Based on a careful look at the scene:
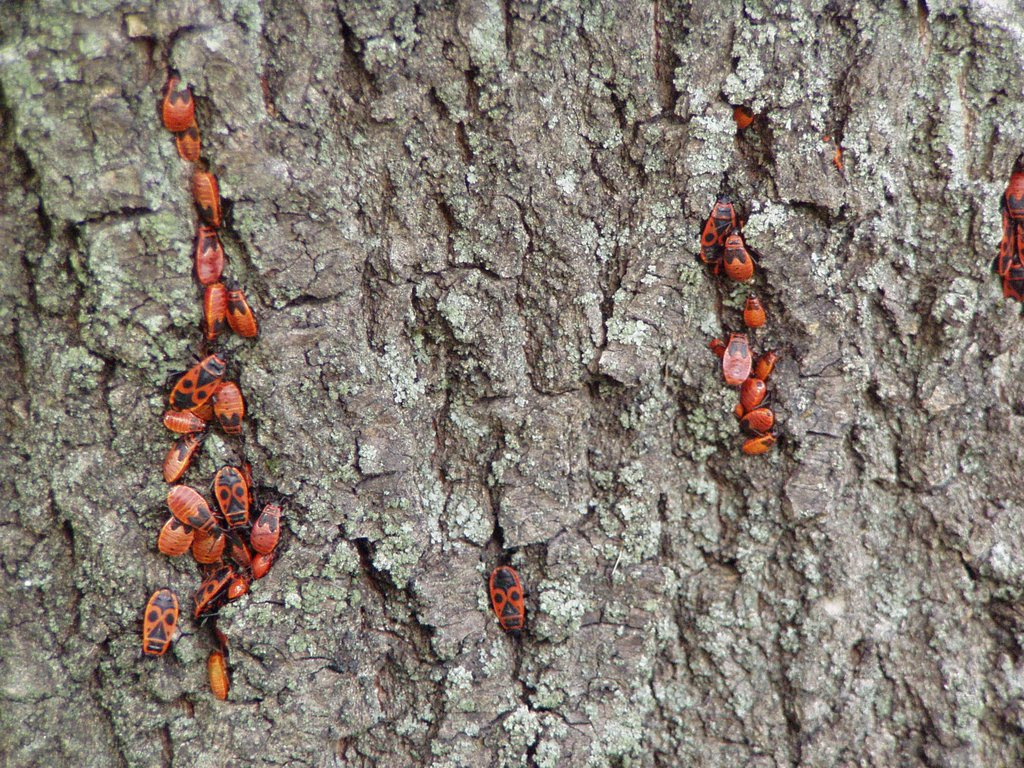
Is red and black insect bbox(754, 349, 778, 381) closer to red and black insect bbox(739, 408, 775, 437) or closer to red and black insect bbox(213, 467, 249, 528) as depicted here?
red and black insect bbox(739, 408, 775, 437)

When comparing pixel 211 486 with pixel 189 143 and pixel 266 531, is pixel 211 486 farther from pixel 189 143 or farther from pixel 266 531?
pixel 189 143

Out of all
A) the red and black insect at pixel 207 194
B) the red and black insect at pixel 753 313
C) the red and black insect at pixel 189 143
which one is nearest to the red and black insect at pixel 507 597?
the red and black insect at pixel 753 313

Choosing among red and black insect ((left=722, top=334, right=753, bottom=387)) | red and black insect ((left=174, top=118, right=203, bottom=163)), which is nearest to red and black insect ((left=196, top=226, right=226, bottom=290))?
red and black insect ((left=174, top=118, right=203, bottom=163))

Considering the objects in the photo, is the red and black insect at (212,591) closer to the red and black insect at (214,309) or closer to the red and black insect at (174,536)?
the red and black insect at (174,536)

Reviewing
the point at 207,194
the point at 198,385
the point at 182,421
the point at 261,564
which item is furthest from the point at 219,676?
the point at 207,194

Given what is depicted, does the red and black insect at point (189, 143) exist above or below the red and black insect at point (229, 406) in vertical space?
above

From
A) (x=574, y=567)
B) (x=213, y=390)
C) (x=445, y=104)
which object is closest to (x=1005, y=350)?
(x=574, y=567)

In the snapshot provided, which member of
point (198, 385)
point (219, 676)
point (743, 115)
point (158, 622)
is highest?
point (743, 115)
